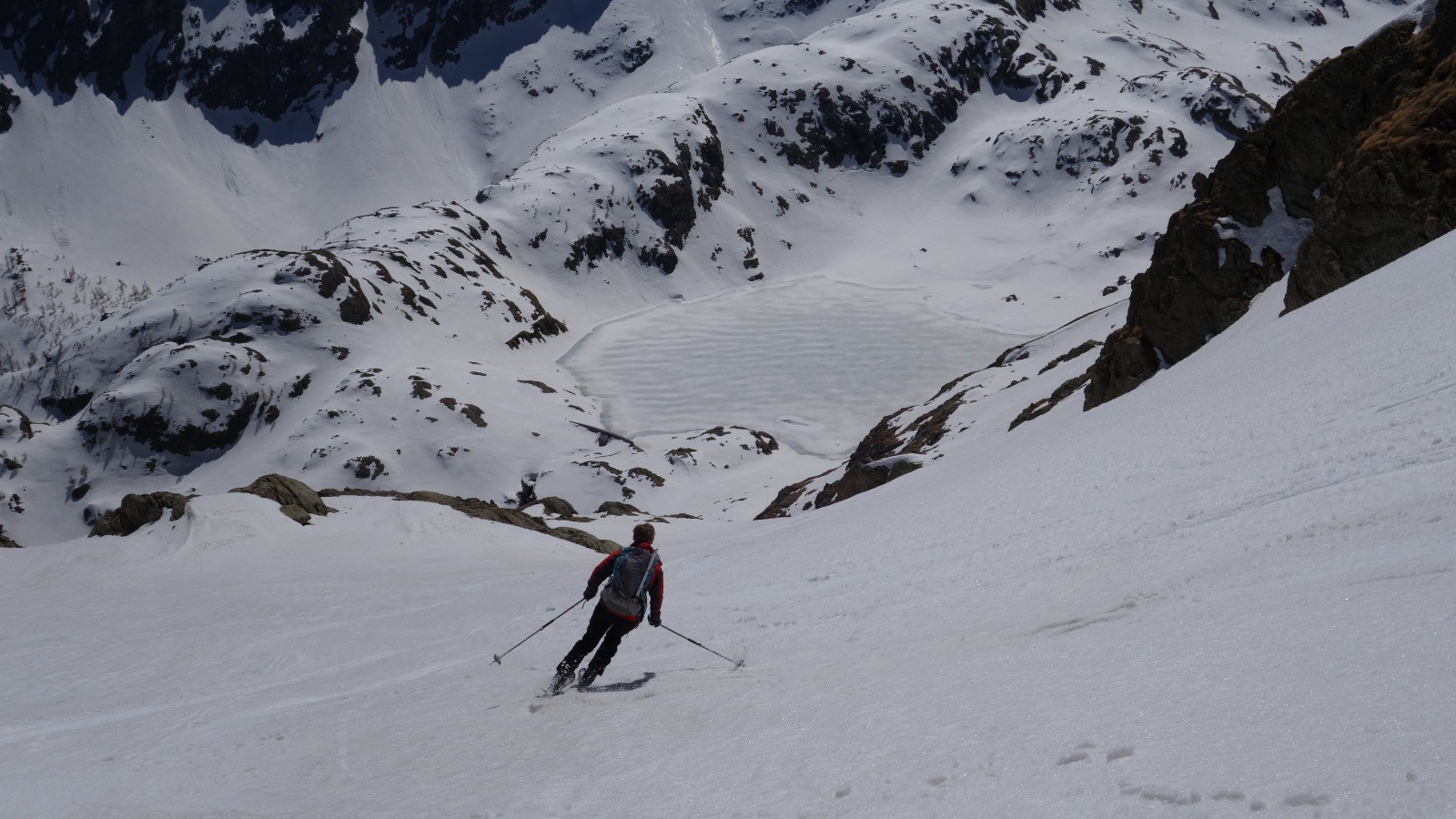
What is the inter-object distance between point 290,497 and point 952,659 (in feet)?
92.7

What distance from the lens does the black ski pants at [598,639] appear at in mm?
10391

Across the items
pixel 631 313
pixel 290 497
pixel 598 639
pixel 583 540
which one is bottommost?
pixel 583 540

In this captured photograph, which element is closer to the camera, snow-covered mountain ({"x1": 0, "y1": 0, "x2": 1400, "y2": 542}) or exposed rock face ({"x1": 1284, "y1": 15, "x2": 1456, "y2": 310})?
exposed rock face ({"x1": 1284, "y1": 15, "x2": 1456, "y2": 310})

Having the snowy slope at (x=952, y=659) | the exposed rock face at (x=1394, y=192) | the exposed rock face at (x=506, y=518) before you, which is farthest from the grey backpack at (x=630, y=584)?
the exposed rock face at (x=506, y=518)

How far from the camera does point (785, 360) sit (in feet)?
406

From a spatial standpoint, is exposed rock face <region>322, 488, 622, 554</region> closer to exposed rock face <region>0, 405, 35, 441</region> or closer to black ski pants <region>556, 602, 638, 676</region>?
black ski pants <region>556, 602, 638, 676</region>

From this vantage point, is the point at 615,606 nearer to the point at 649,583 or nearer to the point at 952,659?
the point at 649,583

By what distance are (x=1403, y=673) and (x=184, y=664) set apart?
15.5 meters

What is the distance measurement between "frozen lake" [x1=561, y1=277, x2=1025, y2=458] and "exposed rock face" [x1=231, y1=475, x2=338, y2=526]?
220 feet

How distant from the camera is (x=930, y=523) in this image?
1700 cm

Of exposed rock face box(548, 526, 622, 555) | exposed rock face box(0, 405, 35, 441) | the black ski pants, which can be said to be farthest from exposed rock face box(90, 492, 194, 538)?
exposed rock face box(0, 405, 35, 441)

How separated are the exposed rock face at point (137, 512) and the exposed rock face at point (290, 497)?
2668mm

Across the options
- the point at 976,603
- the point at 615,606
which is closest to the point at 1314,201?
the point at 976,603

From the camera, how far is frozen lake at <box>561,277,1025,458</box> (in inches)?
4198
